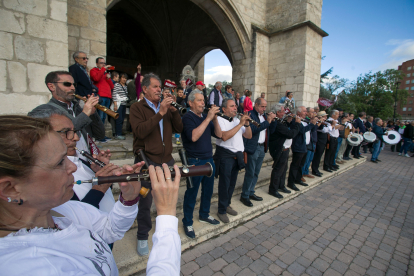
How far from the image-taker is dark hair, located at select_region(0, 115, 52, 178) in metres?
0.70

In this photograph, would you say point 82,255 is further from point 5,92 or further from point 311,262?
point 5,92

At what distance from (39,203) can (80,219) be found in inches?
14.9

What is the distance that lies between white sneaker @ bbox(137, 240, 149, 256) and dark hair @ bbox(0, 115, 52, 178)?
7.12 ft

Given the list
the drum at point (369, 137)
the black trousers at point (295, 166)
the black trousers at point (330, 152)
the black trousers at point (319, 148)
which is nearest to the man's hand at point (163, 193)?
the black trousers at point (295, 166)

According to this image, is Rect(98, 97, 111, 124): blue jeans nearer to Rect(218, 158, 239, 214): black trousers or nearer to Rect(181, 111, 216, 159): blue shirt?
Rect(181, 111, 216, 159): blue shirt

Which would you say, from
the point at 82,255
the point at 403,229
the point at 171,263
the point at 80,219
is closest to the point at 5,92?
the point at 80,219

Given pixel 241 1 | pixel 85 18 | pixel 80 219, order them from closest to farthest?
pixel 80 219 → pixel 85 18 → pixel 241 1

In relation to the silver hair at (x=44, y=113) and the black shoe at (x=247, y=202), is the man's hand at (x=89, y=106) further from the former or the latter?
the black shoe at (x=247, y=202)

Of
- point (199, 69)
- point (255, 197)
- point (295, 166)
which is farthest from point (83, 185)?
point (199, 69)

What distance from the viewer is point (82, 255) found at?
33.0 inches

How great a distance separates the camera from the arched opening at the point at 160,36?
12.8 metres

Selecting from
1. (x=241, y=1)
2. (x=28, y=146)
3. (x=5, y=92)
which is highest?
(x=241, y=1)

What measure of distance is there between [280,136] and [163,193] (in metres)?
4.04

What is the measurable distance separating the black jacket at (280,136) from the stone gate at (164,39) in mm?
4506
